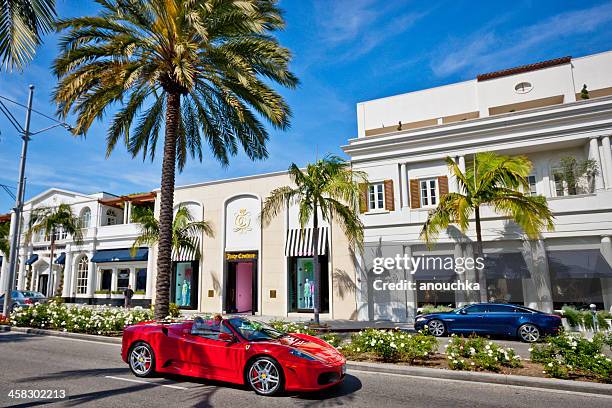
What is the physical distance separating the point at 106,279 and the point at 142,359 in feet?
90.5

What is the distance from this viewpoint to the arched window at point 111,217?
34.5 meters

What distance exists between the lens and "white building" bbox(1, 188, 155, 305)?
3075cm

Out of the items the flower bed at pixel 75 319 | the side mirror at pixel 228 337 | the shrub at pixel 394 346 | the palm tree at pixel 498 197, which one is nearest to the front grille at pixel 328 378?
the side mirror at pixel 228 337

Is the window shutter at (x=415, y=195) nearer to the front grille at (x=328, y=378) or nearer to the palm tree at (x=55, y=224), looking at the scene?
the front grille at (x=328, y=378)

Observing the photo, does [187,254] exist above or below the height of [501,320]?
above

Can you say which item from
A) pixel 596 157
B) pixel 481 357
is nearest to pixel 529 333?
pixel 481 357

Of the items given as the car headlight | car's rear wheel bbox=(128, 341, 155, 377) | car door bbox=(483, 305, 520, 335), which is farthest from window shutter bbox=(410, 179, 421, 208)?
car's rear wheel bbox=(128, 341, 155, 377)

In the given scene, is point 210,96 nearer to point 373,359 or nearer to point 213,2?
point 213,2

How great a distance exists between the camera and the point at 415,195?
2117 centimetres

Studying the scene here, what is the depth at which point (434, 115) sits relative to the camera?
79.2 feet

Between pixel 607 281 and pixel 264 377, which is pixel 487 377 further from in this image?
pixel 607 281

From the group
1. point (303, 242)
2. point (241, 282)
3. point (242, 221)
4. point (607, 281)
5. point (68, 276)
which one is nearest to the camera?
point (607, 281)

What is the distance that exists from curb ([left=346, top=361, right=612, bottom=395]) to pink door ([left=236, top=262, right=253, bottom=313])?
57.3ft

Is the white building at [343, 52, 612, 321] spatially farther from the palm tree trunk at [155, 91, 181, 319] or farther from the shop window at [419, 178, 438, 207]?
the palm tree trunk at [155, 91, 181, 319]
